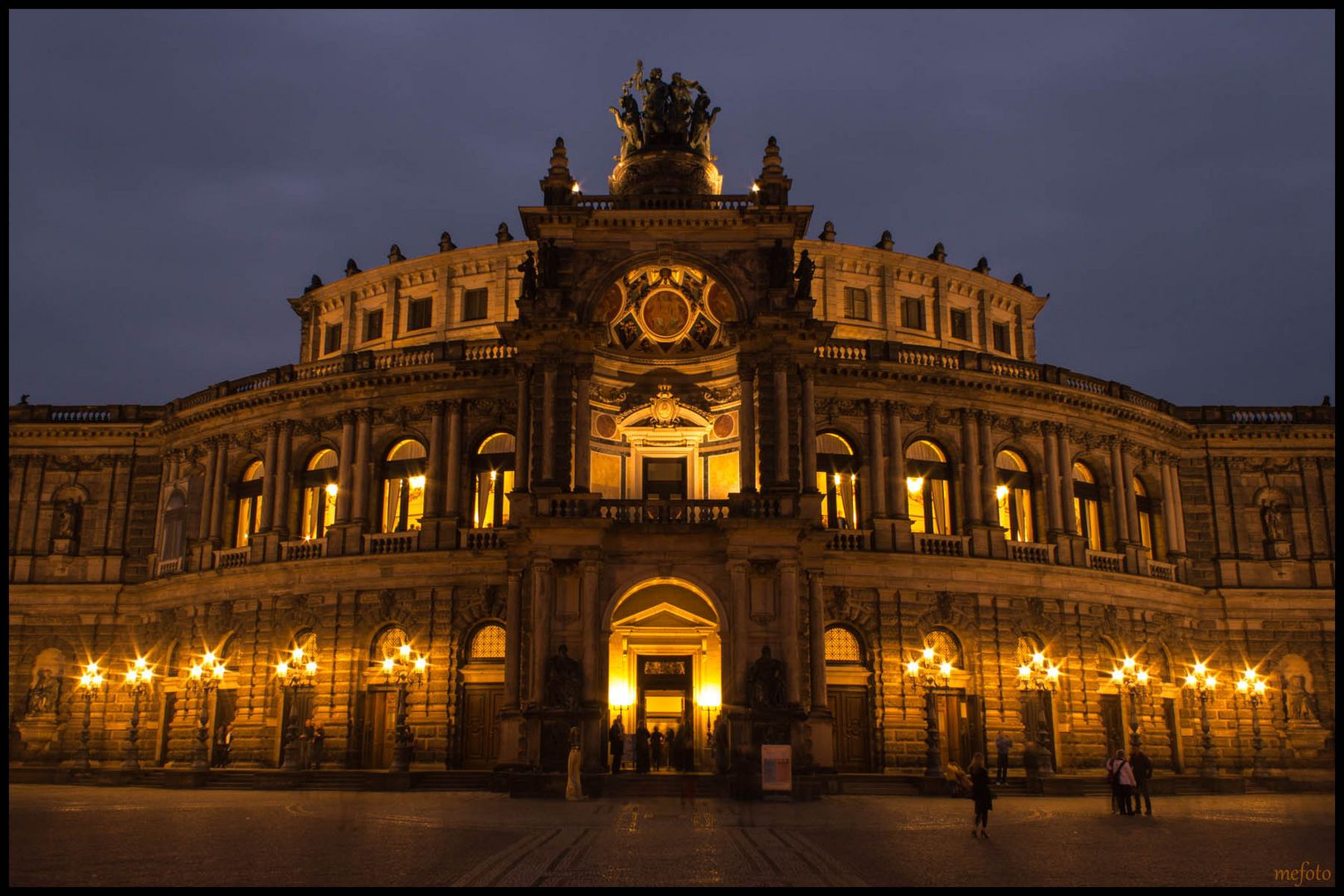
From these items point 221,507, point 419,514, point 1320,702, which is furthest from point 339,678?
point 1320,702

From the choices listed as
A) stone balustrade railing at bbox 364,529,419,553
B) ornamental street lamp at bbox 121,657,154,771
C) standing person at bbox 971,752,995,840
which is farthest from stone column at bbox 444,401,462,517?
standing person at bbox 971,752,995,840

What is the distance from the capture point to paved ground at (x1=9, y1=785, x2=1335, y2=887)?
674 inches

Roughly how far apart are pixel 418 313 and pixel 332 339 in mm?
5499

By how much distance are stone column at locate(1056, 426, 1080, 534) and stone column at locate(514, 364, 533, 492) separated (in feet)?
71.7

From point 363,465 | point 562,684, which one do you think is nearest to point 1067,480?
point 562,684

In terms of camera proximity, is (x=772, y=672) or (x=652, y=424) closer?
(x=772, y=672)

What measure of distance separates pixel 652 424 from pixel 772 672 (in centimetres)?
1099

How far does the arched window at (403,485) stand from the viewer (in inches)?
1907

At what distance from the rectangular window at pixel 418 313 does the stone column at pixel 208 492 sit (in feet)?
35.3

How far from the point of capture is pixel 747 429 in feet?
129

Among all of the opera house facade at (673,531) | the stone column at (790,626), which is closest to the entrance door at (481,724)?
the opera house facade at (673,531)

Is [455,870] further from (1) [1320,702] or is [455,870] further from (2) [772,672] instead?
(1) [1320,702]

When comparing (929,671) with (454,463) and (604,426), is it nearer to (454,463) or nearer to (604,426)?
(604,426)

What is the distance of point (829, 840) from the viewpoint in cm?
2258
